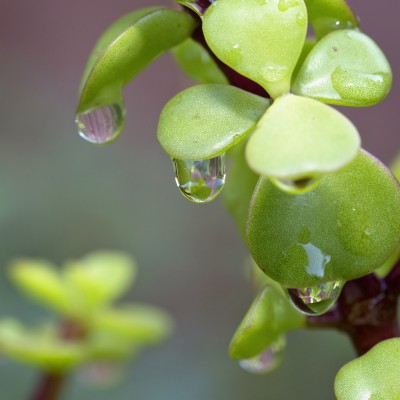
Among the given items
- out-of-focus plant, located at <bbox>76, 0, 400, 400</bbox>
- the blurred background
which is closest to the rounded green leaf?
out-of-focus plant, located at <bbox>76, 0, 400, 400</bbox>

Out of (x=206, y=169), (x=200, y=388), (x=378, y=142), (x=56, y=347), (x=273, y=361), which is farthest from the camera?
(x=378, y=142)

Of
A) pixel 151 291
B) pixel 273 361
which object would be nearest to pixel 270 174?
pixel 273 361

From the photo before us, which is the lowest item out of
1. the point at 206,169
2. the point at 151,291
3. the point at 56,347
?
the point at 151,291

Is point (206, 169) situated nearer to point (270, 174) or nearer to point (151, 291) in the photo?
point (270, 174)

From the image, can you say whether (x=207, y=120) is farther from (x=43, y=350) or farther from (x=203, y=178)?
(x=43, y=350)

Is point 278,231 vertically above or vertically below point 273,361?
above

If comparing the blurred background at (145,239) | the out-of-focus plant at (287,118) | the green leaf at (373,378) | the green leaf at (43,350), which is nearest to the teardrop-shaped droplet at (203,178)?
the out-of-focus plant at (287,118)

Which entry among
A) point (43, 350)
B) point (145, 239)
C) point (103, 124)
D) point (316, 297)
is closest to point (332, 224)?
point (316, 297)

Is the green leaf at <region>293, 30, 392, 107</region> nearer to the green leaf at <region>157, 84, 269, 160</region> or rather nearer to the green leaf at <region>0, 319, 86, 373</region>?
the green leaf at <region>157, 84, 269, 160</region>
